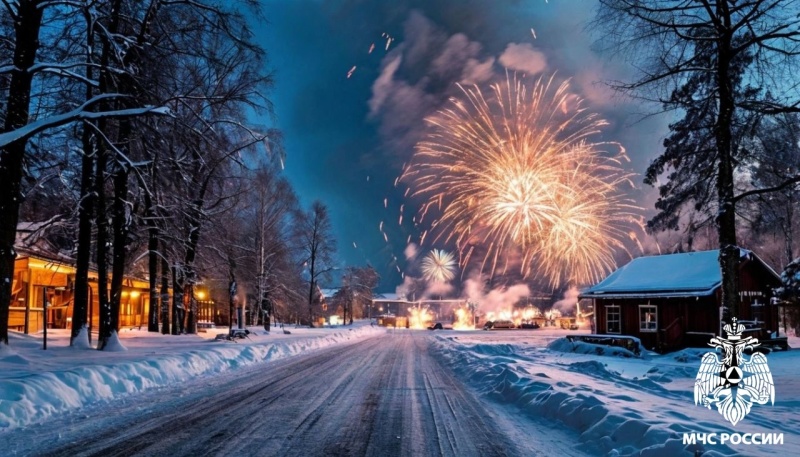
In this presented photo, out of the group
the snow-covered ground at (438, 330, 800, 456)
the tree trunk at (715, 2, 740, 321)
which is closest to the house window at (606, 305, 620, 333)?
the snow-covered ground at (438, 330, 800, 456)

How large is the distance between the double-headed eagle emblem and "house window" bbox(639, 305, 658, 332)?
57.9 feet

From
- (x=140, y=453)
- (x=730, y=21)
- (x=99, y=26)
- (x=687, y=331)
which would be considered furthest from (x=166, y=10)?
(x=687, y=331)

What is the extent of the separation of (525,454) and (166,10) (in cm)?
1561

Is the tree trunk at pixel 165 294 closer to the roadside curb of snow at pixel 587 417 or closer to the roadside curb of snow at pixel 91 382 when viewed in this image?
the roadside curb of snow at pixel 91 382

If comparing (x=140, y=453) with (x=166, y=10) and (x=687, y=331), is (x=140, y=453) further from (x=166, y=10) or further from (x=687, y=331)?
(x=687, y=331)

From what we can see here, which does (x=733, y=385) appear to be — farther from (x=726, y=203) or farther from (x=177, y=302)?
(x=177, y=302)

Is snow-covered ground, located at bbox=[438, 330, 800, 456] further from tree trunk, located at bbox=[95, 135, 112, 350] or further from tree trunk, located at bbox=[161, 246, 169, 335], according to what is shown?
tree trunk, located at bbox=[161, 246, 169, 335]

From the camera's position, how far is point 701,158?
17.9 m

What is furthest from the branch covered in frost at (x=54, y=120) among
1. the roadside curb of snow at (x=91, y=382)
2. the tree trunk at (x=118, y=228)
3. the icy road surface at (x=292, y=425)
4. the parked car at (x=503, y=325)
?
the parked car at (x=503, y=325)

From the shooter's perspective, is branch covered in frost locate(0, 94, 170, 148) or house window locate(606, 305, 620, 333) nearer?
branch covered in frost locate(0, 94, 170, 148)

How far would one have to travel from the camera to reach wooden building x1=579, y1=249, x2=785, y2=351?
2734 centimetres

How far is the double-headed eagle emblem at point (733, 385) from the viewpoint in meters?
9.12

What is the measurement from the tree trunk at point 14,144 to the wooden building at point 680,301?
2839cm

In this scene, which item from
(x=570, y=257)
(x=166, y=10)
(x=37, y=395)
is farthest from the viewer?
(x=570, y=257)
